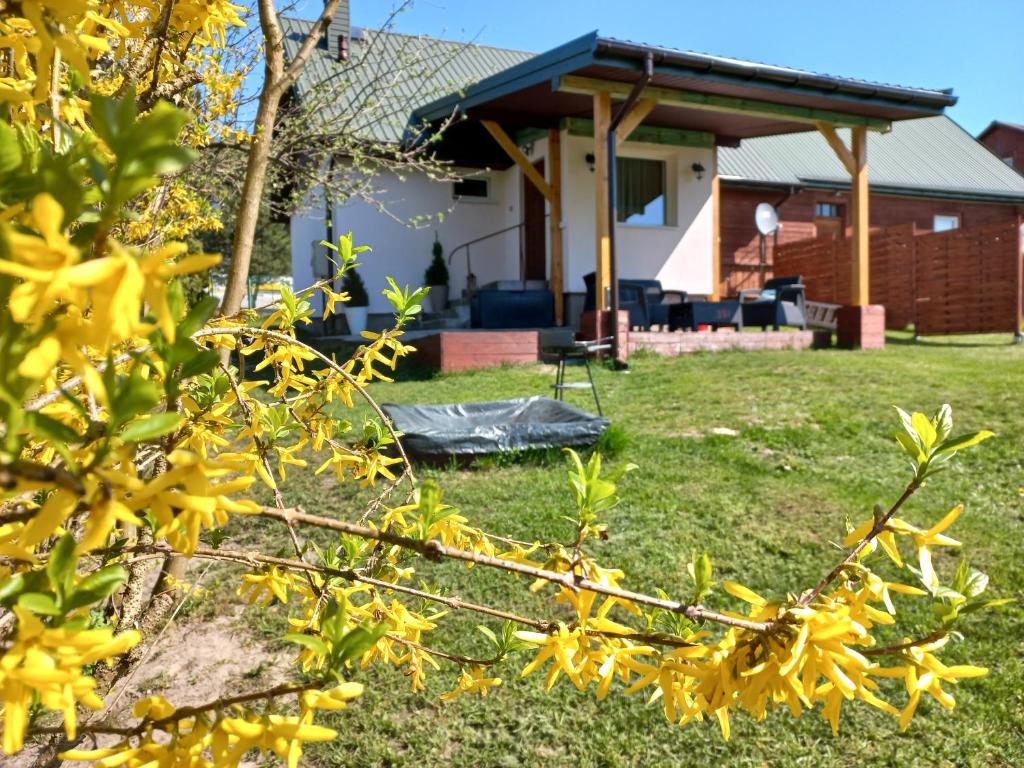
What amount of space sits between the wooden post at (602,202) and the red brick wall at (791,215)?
758 cm

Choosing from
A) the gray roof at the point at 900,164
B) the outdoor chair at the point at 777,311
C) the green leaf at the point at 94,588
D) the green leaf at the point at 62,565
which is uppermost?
the gray roof at the point at 900,164

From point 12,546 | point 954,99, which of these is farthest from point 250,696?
point 954,99

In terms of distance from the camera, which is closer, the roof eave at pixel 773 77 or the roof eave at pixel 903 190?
the roof eave at pixel 773 77

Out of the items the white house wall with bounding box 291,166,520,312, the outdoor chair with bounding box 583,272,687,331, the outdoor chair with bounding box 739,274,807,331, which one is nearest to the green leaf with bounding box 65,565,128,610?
the outdoor chair with bounding box 583,272,687,331

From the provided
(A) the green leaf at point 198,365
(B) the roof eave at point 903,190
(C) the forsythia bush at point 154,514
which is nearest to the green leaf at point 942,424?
(C) the forsythia bush at point 154,514

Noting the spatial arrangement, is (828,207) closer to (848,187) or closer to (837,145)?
(848,187)

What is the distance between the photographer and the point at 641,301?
1004 centimetres

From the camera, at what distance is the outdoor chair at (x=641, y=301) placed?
32.8 feet

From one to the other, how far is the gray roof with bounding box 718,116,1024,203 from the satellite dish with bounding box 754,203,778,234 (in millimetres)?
1585

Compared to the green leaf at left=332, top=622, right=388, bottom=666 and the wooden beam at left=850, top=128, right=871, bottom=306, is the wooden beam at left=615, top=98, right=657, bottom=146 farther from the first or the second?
the green leaf at left=332, top=622, right=388, bottom=666

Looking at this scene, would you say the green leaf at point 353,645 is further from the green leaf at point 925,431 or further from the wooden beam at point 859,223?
the wooden beam at point 859,223

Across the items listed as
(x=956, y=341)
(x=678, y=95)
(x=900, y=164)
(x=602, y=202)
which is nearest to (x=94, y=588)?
(x=602, y=202)

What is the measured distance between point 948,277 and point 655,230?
15.7ft

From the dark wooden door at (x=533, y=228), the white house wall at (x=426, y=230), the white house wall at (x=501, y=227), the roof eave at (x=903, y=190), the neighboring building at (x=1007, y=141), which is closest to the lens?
the white house wall at (x=501, y=227)
